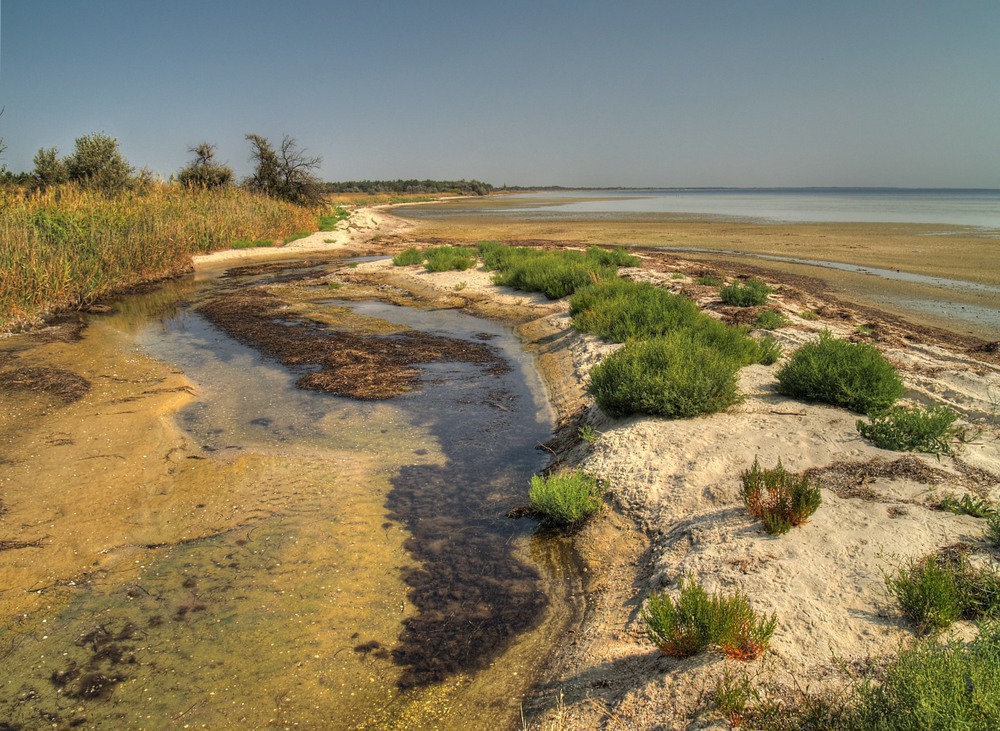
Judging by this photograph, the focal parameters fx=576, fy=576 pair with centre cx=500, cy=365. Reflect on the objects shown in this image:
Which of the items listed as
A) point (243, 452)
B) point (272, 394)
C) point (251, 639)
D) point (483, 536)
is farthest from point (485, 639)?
point (272, 394)

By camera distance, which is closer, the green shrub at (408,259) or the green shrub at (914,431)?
the green shrub at (914,431)

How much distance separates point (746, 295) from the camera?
12531 mm

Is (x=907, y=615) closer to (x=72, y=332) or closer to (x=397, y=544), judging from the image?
(x=397, y=544)

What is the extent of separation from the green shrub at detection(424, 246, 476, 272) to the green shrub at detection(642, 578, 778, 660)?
17320 mm

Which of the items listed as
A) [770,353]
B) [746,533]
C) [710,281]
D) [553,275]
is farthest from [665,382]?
[710,281]

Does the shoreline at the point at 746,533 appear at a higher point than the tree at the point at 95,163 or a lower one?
lower

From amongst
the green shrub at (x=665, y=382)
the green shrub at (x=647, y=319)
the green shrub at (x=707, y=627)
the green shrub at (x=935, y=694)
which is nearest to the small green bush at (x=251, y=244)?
the green shrub at (x=647, y=319)

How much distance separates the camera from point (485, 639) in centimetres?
397

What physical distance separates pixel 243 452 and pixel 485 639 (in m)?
4.09

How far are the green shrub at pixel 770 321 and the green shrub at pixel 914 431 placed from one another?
4.90m

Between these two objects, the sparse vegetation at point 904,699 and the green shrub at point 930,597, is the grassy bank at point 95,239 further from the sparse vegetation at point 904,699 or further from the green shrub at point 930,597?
the green shrub at point 930,597

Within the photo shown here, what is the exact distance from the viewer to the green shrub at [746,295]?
490 inches

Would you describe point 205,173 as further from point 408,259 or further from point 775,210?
point 775,210

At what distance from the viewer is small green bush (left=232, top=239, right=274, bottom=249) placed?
2652 centimetres
